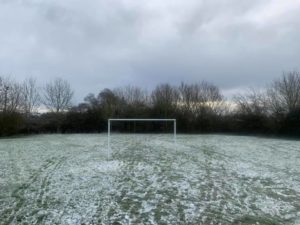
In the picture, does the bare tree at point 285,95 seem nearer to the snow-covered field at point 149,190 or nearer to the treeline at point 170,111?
the treeline at point 170,111

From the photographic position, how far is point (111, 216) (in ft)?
34.1

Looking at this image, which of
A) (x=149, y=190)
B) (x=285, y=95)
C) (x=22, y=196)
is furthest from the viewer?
(x=285, y=95)

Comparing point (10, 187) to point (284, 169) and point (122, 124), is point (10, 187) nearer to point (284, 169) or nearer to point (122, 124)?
point (284, 169)

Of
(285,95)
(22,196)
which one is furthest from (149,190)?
(285,95)

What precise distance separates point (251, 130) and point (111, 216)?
46.6 m

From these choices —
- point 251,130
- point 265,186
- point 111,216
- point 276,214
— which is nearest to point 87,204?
point 111,216

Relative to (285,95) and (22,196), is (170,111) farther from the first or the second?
(22,196)

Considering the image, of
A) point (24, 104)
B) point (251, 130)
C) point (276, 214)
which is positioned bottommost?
point (276, 214)

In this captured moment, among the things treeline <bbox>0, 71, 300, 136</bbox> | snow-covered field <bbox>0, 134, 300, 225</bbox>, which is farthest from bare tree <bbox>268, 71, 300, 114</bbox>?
snow-covered field <bbox>0, 134, 300, 225</bbox>

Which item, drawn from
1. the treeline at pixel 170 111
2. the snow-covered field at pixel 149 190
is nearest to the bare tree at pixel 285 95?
the treeline at pixel 170 111

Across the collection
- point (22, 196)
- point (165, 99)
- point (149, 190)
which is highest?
point (165, 99)

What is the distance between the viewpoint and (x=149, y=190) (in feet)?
43.2

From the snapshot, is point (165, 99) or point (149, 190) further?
point (165, 99)

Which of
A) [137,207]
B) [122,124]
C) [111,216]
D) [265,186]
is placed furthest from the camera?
[122,124]
